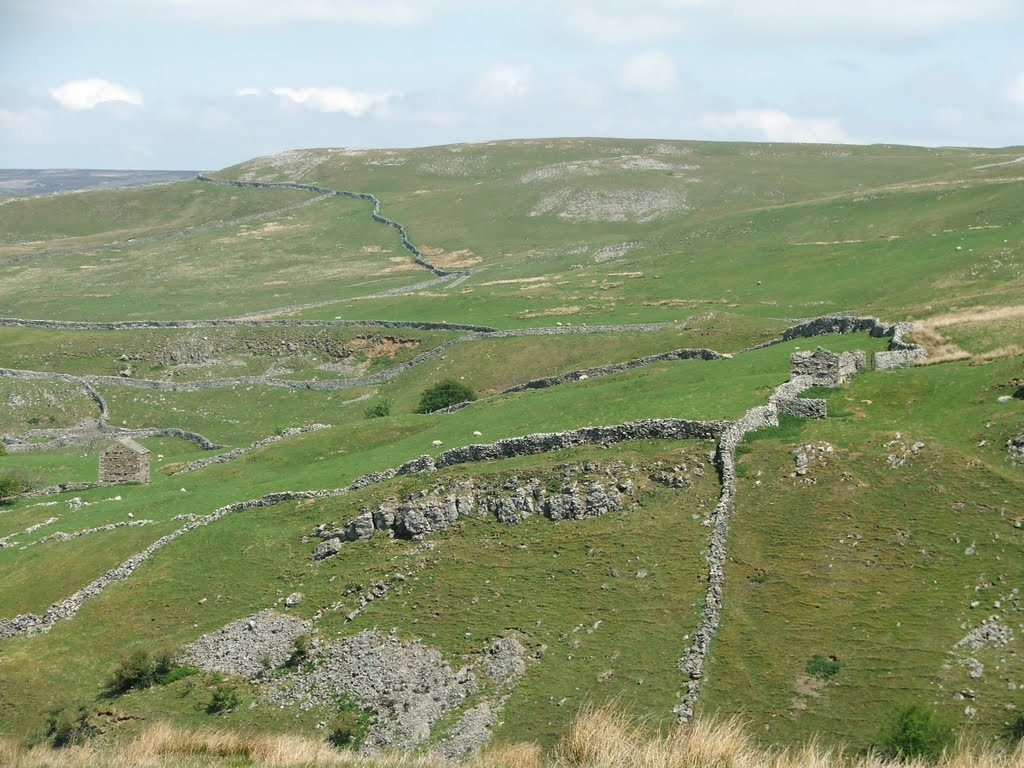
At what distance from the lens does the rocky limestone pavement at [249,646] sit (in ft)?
128

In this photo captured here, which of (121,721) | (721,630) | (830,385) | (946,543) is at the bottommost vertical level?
(121,721)

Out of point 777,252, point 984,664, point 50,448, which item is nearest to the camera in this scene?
point 984,664

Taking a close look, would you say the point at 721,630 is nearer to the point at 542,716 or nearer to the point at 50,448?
the point at 542,716

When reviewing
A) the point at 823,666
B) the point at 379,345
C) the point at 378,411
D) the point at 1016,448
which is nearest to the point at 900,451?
the point at 1016,448

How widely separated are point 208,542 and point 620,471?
19.4 m

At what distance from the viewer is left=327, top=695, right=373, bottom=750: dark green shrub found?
34.2 meters

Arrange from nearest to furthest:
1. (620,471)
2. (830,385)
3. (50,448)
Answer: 1. (620,471)
2. (830,385)
3. (50,448)

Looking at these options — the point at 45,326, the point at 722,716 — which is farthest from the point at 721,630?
the point at 45,326

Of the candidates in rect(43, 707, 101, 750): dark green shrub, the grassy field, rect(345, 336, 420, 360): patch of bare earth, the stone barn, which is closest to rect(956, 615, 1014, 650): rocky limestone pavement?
the grassy field

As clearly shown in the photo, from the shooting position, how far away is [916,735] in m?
26.8

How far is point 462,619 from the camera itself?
3809 centimetres

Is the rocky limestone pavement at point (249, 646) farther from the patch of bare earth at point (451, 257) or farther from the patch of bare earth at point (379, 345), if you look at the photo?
the patch of bare earth at point (451, 257)

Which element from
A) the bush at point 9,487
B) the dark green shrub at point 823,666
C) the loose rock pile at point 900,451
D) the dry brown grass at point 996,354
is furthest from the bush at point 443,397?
the dark green shrub at point 823,666

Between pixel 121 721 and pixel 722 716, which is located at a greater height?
pixel 722 716
